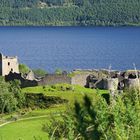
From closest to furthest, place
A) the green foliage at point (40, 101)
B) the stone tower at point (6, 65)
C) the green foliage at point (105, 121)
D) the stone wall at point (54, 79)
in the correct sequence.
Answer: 1. the green foliage at point (105, 121)
2. the green foliage at point (40, 101)
3. the stone wall at point (54, 79)
4. the stone tower at point (6, 65)

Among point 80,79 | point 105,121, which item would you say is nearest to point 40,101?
point 80,79

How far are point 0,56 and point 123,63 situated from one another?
47.8 meters

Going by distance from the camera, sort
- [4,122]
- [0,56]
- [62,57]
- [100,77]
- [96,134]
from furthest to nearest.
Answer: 1. [62,57]
2. [0,56]
3. [100,77]
4. [4,122]
5. [96,134]

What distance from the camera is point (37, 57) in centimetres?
11506

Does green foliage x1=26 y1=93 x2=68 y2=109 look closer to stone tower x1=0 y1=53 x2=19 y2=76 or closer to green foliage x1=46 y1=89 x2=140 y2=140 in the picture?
stone tower x1=0 y1=53 x2=19 y2=76

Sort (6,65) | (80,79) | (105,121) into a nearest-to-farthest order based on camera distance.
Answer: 1. (105,121)
2. (80,79)
3. (6,65)

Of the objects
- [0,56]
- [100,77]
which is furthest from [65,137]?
[0,56]

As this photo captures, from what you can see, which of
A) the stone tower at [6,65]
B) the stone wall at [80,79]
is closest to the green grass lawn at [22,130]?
the stone wall at [80,79]

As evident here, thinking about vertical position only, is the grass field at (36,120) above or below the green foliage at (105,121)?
below

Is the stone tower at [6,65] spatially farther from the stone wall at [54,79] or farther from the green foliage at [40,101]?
the green foliage at [40,101]

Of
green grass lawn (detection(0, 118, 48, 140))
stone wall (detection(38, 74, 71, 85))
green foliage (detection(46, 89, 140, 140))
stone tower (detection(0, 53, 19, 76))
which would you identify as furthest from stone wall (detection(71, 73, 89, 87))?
green foliage (detection(46, 89, 140, 140))

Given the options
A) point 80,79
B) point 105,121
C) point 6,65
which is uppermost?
point 105,121

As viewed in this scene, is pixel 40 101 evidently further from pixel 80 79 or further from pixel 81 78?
pixel 81 78

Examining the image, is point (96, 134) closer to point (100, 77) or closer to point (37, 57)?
point (100, 77)
